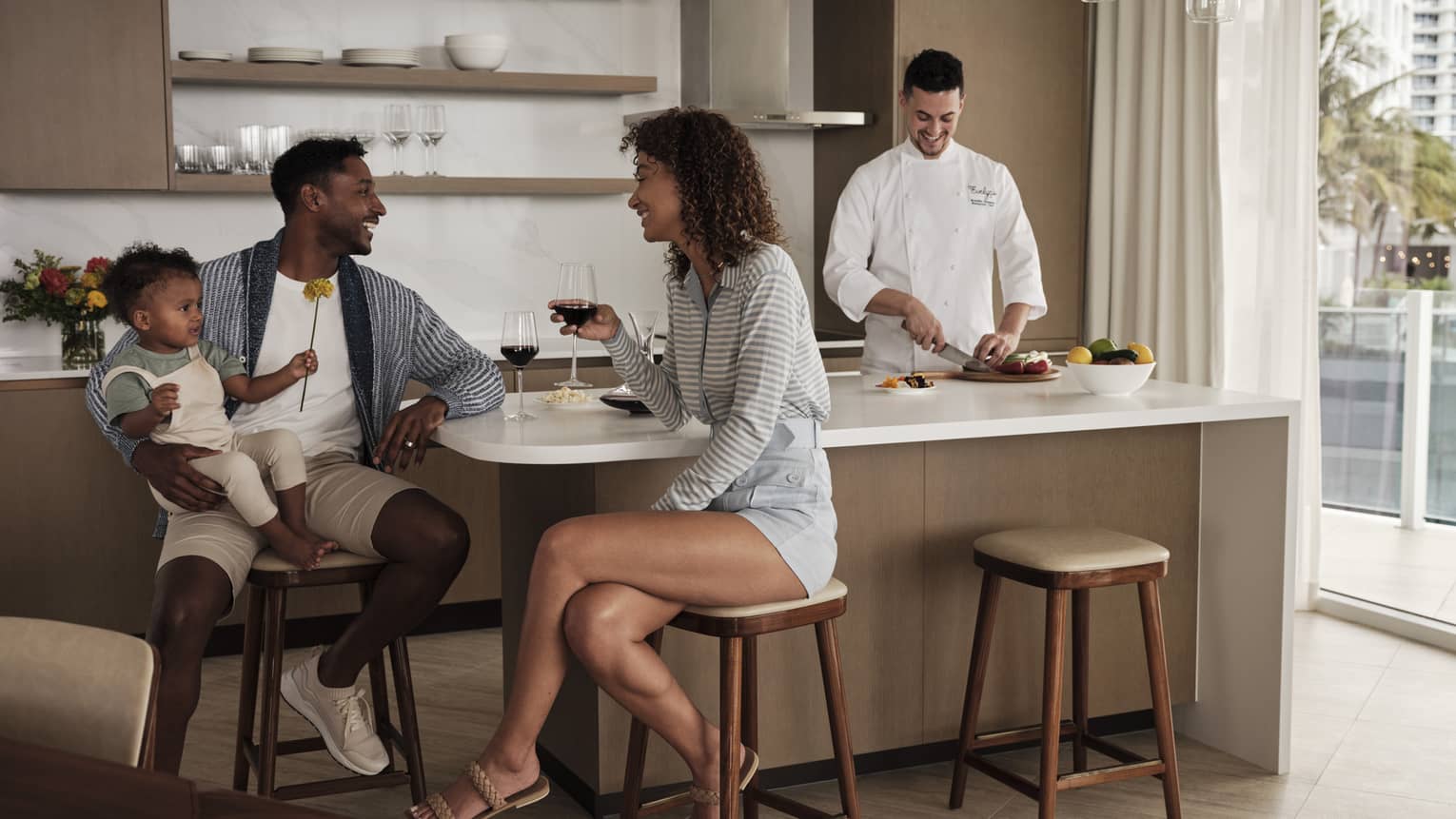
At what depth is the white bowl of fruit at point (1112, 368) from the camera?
3082mm

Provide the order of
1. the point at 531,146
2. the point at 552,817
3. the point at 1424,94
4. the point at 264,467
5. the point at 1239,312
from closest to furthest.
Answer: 1. the point at 264,467
2. the point at 552,817
3. the point at 1424,94
4. the point at 1239,312
5. the point at 531,146

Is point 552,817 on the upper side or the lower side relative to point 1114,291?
lower

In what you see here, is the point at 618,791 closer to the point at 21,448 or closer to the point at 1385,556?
the point at 21,448

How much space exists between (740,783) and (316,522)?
989 mm

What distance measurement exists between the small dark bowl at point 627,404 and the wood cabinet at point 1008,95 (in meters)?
2.24

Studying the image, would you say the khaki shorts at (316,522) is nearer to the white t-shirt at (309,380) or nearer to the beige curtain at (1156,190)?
the white t-shirt at (309,380)

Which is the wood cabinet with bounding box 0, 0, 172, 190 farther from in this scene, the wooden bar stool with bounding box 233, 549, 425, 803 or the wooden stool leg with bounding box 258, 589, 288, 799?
the wooden stool leg with bounding box 258, 589, 288, 799

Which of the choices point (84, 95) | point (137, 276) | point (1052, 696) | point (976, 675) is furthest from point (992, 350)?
point (84, 95)

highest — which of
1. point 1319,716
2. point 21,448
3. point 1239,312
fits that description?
point 1239,312

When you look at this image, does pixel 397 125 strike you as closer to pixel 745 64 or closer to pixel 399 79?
pixel 399 79

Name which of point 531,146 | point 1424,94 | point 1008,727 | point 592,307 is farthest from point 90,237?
point 1424,94

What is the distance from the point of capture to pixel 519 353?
2600 mm

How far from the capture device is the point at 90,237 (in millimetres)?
4496

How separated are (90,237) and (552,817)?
8.85 feet
